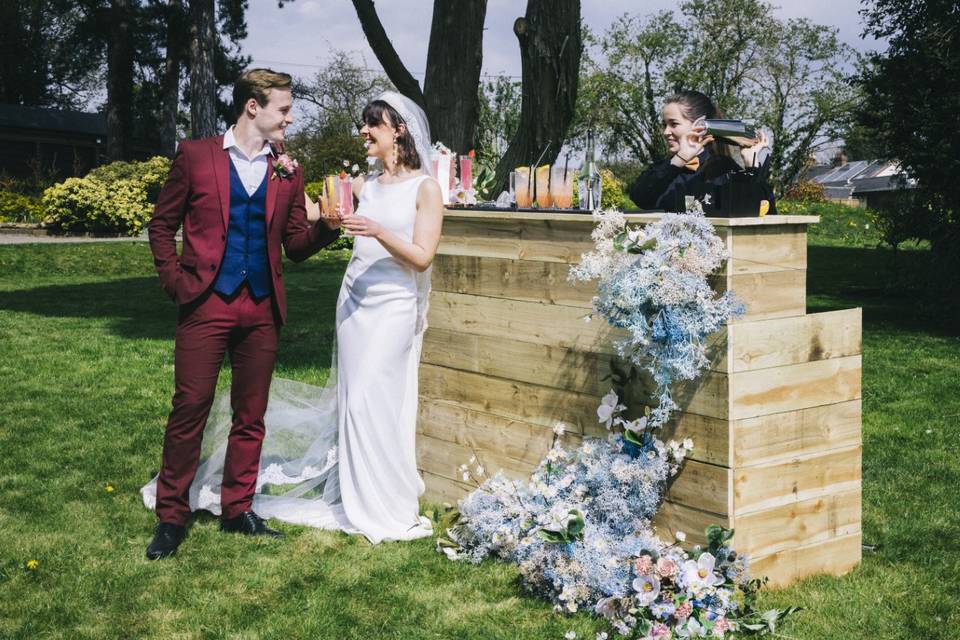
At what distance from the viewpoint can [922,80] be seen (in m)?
11.5

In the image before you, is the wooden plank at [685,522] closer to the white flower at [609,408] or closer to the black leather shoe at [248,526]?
the white flower at [609,408]

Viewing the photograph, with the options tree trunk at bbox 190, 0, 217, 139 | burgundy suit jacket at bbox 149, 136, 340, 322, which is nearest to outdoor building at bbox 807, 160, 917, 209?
tree trunk at bbox 190, 0, 217, 139

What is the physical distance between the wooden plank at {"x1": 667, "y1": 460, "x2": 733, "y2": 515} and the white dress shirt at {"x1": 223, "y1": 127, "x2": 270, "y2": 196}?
222 cm

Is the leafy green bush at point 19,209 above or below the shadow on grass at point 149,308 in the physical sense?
above

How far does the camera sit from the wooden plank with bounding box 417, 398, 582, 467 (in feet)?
14.2

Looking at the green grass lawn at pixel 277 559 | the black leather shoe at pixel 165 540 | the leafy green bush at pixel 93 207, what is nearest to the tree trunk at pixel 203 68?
the leafy green bush at pixel 93 207

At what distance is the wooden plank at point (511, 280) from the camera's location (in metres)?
4.14

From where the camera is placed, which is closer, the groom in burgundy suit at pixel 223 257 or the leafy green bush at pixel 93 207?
the groom in burgundy suit at pixel 223 257

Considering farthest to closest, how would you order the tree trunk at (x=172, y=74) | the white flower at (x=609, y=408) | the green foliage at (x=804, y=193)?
the green foliage at (x=804, y=193) < the tree trunk at (x=172, y=74) < the white flower at (x=609, y=408)

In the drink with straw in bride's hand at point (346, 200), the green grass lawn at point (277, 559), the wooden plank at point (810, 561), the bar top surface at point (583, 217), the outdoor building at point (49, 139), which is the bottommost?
the green grass lawn at point (277, 559)

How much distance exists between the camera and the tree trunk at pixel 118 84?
2964 centimetres

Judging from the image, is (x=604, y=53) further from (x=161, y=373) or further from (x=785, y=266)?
(x=785, y=266)

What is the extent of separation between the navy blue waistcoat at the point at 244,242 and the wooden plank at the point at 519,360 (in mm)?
995

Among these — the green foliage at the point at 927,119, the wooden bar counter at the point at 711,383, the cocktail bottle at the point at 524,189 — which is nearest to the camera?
the wooden bar counter at the point at 711,383
